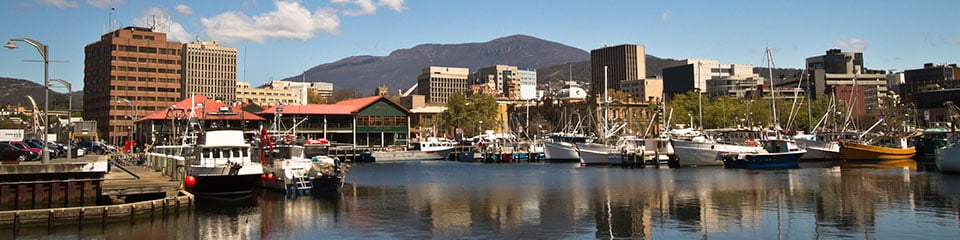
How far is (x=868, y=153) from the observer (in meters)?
89.3

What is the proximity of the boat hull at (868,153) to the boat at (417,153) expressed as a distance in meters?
59.8

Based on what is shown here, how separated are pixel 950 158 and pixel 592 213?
39006 mm

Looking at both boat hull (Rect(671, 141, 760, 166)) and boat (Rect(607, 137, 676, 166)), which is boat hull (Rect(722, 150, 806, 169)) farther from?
boat (Rect(607, 137, 676, 166))

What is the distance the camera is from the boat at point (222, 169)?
44.3 m

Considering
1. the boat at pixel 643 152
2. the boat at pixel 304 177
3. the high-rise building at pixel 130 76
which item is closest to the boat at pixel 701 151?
the boat at pixel 643 152

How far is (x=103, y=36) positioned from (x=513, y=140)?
10236 centimetres

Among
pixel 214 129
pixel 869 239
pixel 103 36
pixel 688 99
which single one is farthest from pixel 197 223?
pixel 103 36

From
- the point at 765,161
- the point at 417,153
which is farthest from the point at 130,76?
the point at 765,161

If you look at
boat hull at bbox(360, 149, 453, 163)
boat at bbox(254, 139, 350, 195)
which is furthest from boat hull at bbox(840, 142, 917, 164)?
boat at bbox(254, 139, 350, 195)

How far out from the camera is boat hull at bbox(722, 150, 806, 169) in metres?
76.2

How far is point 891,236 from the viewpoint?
94.9 feet

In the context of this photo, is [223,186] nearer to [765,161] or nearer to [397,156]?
[765,161]

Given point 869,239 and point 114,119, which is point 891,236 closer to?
point 869,239

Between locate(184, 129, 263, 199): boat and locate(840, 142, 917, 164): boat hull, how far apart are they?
236ft
